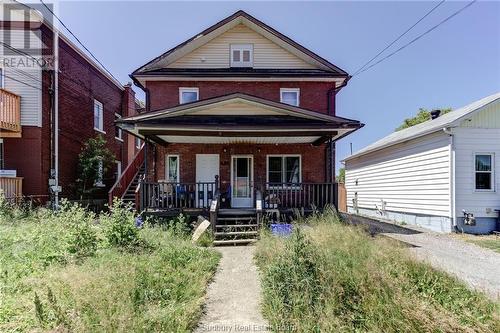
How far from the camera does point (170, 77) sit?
563 inches

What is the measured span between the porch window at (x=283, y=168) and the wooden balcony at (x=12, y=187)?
10828mm

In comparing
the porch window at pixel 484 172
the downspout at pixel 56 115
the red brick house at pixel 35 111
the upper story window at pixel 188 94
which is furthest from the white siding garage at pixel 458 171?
the red brick house at pixel 35 111

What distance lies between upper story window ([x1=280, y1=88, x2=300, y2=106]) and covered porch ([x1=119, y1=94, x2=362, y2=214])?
2.22 m

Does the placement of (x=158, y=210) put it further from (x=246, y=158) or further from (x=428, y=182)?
(x=428, y=182)

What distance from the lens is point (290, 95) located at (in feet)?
48.0

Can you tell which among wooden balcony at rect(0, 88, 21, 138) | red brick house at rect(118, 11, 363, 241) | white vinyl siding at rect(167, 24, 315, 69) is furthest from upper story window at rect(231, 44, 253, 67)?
wooden balcony at rect(0, 88, 21, 138)

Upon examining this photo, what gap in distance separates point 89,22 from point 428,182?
50.9 feet

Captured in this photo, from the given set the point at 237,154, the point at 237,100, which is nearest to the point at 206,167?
the point at 237,154

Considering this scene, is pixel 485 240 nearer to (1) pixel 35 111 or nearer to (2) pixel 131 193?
(2) pixel 131 193

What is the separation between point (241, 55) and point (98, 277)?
12958 mm

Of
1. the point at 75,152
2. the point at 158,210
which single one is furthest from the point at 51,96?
the point at 158,210

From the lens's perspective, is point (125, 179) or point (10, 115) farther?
point (125, 179)

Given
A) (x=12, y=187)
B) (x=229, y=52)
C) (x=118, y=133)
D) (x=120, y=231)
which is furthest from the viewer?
(x=118, y=133)

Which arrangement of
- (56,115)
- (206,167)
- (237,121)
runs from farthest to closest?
1. (56,115)
2. (206,167)
3. (237,121)
